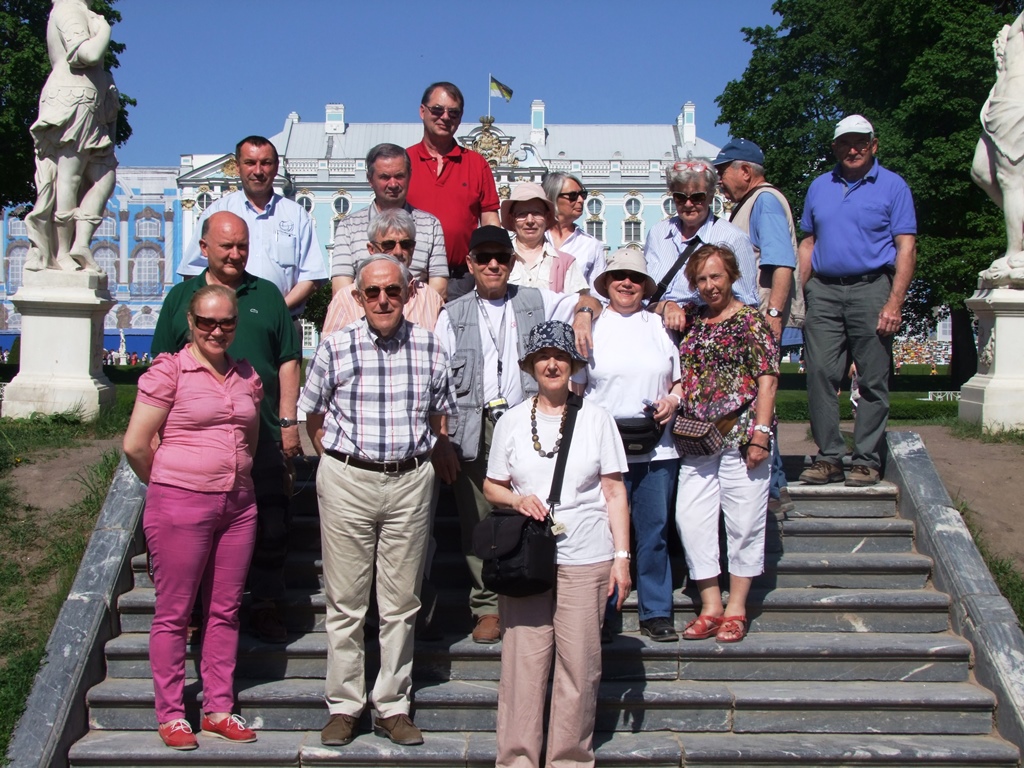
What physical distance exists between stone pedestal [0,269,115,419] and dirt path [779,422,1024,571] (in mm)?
6032

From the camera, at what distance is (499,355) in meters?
4.45

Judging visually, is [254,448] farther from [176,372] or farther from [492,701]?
[492,701]

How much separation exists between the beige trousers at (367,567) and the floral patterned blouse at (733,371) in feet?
4.30

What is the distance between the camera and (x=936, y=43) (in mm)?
20219

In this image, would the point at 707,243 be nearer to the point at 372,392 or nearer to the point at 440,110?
the point at 440,110

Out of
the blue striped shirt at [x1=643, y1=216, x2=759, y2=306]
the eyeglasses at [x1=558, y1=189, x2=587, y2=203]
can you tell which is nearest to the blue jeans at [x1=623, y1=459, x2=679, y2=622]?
the blue striped shirt at [x1=643, y1=216, x2=759, y2=306]

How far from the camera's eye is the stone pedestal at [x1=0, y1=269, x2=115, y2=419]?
25.4ft

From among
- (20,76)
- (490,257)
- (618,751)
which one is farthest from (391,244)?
(20,76)

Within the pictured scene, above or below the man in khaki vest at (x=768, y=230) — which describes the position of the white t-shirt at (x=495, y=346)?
below

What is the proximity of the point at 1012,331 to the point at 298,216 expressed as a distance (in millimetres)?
5915

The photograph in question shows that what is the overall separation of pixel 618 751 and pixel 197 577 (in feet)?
5.81

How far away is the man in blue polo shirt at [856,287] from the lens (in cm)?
537

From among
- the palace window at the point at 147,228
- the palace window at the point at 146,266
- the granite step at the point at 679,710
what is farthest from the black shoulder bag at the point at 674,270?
the palace window at the point at 147,228

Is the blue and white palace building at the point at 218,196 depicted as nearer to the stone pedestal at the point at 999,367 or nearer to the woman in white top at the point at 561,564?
the stone pedestal at the point at 999,367
